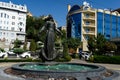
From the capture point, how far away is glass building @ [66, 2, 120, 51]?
6216cm

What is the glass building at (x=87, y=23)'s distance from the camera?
6216 cm

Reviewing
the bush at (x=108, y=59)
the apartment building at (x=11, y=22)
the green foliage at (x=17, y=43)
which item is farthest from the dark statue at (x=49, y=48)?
the apartment building at (x=11, y=22)

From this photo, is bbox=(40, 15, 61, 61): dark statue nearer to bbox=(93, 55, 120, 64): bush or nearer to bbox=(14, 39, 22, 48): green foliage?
bbox=(93, 55, 120, 64): bush

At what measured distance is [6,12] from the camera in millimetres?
67062

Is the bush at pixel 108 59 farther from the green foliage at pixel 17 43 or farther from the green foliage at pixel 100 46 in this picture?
the green foliage at pixel 17 43

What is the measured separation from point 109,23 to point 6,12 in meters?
31.4

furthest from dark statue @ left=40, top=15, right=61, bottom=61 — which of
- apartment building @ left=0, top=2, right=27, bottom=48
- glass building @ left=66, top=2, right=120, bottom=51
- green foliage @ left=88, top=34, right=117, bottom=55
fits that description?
glass building @ left=66, top=2, right=120, bottom=51

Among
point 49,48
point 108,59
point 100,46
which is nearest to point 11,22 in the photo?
point 100,46

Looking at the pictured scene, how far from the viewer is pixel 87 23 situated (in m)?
63.5

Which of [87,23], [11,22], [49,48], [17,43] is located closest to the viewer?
[49,48]

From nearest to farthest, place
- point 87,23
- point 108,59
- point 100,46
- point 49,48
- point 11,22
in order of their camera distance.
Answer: point 49,48 → point 108,59 → point 100,46 → point 87,23 → point 11,22

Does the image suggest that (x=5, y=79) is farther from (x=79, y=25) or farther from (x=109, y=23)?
(x=109, y=23)

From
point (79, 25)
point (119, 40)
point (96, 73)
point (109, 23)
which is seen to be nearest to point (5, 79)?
point (96, 73)

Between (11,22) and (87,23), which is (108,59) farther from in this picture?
(11,22)
